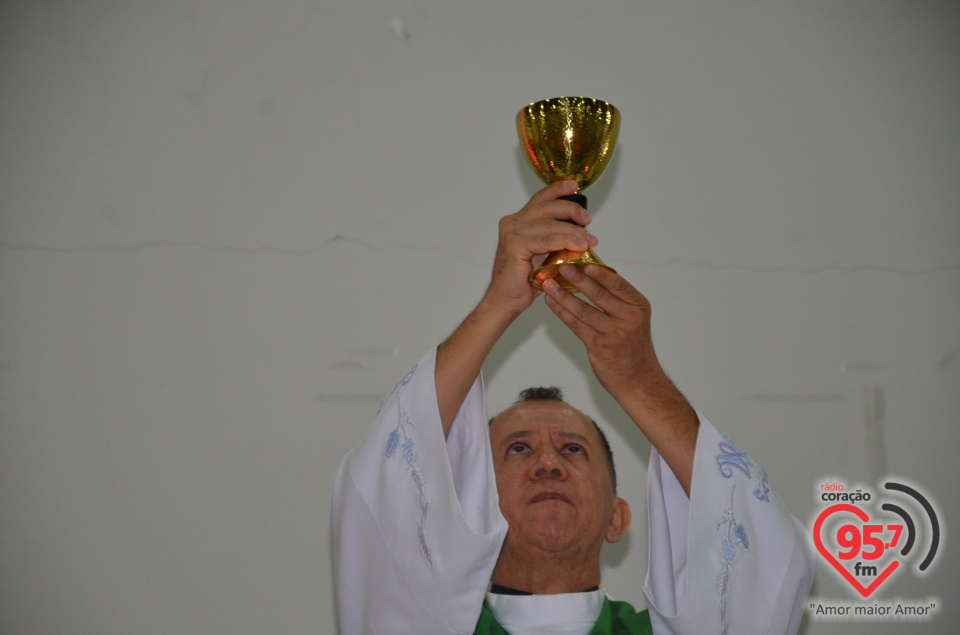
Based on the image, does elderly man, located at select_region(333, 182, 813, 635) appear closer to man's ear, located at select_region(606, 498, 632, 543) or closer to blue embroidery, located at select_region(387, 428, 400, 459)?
blue embroidery, located at select_region(387, 428, 400, 459)

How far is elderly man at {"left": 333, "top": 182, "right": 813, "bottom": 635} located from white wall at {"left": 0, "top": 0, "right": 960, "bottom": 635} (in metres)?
0.91

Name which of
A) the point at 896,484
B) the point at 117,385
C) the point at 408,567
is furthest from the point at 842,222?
the point at 117,385

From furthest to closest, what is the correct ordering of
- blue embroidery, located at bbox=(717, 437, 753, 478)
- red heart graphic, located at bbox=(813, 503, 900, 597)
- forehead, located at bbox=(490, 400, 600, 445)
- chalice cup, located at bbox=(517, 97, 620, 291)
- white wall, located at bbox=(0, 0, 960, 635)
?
red heart graphic, located at bbox=(813, 503, 900, 597), white wall, located at bbox=(0, 0, 960, 635), forehead, located at bbox=(490, 400, 600, 445), blue embroidery, located at bbox=(717, 437, 753, 478), chalice cup, located at bbox=(517, 97, 620, 291)

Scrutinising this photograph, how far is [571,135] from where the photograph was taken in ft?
6.81

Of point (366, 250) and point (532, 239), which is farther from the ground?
point (366, 250)

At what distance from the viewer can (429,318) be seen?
323cm

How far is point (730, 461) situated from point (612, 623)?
1.80ft

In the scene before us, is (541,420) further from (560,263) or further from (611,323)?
(560,263)

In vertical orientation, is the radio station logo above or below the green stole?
above

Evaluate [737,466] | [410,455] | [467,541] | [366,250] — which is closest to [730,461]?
[737,466]

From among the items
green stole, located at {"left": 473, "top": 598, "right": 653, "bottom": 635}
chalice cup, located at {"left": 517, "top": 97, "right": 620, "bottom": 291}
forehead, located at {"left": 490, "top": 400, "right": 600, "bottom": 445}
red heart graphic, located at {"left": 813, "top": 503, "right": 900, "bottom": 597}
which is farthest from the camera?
red heart graphic, located at {"left": 813, "top": 503, "right": 900, "bottom": 597}

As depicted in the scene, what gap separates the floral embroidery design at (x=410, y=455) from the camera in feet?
7.10

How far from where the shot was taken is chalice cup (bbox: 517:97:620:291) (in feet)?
6.81

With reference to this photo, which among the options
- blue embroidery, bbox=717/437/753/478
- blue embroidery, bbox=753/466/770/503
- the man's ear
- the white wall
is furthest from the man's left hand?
the white wall
